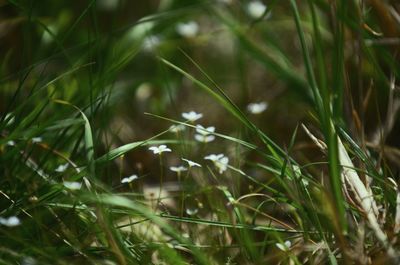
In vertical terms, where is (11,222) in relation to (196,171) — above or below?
above

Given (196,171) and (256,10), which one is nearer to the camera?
(196,171)

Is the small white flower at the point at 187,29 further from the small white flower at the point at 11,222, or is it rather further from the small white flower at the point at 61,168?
the small white flower at the point at 11,222

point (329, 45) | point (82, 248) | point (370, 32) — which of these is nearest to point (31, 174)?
point (82, 248)

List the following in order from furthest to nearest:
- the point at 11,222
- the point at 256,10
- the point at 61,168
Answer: the point at 256,10 < the point at 61,168 < the point at 11,222

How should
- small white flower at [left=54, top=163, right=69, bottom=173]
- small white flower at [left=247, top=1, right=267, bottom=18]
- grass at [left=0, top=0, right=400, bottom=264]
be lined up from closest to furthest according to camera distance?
grass at [left=0, top=0, right=400, bottom=264] < small white flower at [left=54, top=163, right=69, bottom=173] < small white flower at [left=247, top=1, right=267, bottom=18]

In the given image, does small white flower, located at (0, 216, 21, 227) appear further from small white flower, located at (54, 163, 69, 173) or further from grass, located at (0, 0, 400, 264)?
small white flower, located at (54, 163, 69, 173)

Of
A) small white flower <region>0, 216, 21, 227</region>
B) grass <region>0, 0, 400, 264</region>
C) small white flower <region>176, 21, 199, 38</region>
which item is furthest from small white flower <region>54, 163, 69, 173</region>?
small white flower <region>176, 21, 199, 38</region>

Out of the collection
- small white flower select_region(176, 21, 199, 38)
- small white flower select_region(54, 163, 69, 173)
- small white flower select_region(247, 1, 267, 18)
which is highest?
small white flower select_region(247, 1, 267, 18)

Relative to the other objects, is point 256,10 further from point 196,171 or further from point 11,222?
point 11,222

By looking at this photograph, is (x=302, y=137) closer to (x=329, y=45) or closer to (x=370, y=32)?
(x=329, y=45)

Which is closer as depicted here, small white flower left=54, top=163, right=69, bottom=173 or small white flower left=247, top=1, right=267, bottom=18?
small white flower left=54, top=163, right=69, bottom=173

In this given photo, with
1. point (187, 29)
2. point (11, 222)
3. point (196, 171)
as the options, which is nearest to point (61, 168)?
point (11, 222)
